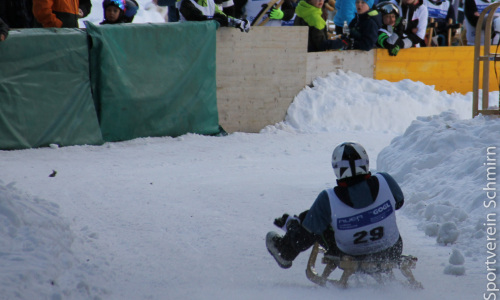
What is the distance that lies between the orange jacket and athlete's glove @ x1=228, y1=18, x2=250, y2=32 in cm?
259

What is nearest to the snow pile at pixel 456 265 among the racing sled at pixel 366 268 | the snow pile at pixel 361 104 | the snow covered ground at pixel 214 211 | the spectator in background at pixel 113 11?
the snow covered ground at pixel 214 211

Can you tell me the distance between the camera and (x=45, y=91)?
435 inches

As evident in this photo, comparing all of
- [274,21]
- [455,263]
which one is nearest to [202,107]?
[274,21]

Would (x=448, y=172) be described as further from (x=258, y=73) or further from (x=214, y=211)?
(x=258, y=73)

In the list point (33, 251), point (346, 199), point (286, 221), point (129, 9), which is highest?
point (129, 9)

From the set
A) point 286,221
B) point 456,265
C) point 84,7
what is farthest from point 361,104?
point 286,221

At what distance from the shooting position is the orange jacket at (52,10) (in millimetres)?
11219

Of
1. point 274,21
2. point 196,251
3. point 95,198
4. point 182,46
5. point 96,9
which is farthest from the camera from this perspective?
point 96,9

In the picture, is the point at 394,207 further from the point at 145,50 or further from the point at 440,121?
the point at 145,50

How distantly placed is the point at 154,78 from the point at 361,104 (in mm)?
4016

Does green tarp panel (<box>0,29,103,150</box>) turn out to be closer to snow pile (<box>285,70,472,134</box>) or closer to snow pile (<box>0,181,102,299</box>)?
snow pile (<box>0,181,102,299</box>)

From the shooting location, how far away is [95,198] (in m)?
8.45

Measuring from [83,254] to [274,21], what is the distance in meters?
8.85

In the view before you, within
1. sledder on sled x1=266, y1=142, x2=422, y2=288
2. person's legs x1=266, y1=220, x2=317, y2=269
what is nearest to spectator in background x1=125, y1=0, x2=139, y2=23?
person's legs x1=266, y1=220, x2=317, y2=269
